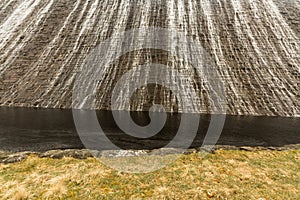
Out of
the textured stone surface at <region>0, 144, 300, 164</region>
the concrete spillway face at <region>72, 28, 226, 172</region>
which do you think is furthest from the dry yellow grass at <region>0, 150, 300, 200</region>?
the concrete spillway face at <region>72, 28, 226, 172</region>

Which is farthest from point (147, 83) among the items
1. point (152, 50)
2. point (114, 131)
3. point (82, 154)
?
point (82, 154)

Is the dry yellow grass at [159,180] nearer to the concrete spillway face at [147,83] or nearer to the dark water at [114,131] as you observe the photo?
the dark water at [114,131]

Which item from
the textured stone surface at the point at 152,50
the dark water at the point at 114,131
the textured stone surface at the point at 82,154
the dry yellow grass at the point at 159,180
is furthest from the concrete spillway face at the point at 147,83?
the dry yellow grass at the point at 159,180

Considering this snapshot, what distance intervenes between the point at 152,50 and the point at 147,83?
9.64 m

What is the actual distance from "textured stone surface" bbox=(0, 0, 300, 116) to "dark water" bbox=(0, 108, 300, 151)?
4768 millimetres

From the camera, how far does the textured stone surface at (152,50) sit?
4391 cm

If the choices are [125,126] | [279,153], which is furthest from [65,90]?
[279,153]

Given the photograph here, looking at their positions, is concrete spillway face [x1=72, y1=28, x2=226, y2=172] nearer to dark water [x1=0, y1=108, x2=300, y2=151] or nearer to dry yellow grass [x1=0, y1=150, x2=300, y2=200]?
dark water [x1=0, y1=108, x2=300, y2=151]

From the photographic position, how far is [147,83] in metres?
46.1

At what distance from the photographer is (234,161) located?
1714 cm

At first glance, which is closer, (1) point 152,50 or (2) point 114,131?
(2) point 114,131

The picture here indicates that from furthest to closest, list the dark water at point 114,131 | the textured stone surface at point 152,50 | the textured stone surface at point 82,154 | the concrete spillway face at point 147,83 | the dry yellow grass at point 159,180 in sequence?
the textured stone surface at point 152,50 < the concrete spillway face at point 147,83 < the dark water at point 114,131 < the textured stone surface at point 82,154 < the dry yellow grass at point 159,180

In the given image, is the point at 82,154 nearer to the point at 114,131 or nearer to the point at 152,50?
the point at 114,131

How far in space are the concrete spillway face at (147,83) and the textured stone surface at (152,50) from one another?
131 centimetres
